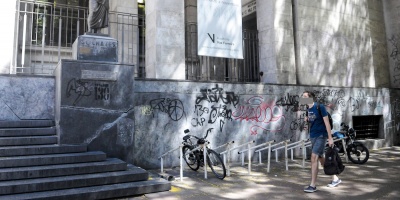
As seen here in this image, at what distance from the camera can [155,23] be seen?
9.01 m

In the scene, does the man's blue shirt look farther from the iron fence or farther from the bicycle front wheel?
the iron fence

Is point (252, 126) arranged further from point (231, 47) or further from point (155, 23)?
point (155, 23)

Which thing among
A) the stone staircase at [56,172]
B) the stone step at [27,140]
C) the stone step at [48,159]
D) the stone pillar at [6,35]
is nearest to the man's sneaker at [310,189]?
the stone staircase at [56,172]

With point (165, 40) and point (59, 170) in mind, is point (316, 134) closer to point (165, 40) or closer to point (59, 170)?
point (59, 170)

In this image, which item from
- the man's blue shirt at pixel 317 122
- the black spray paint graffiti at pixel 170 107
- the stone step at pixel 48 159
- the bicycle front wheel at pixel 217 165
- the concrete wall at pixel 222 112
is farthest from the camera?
the black spray paint graffiti at pixel 170 107

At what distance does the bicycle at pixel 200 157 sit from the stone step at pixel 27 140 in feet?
9.93

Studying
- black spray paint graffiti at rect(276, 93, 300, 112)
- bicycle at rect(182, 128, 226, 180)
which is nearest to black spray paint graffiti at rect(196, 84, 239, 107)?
bicycle at rect(182, 128, 226, 180)

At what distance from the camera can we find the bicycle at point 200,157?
6.89m

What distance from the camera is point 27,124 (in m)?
7.00

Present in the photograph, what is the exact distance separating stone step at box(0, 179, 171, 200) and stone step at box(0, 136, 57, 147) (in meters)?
1.74

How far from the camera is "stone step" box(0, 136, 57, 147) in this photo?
6062 mm

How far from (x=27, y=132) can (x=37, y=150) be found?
90 centimetres

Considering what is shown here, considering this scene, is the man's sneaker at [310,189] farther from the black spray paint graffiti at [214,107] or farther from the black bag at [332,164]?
the black spray paint graffiti at [214,107]

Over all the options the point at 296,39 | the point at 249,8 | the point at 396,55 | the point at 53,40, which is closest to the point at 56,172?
the point at 53,40
